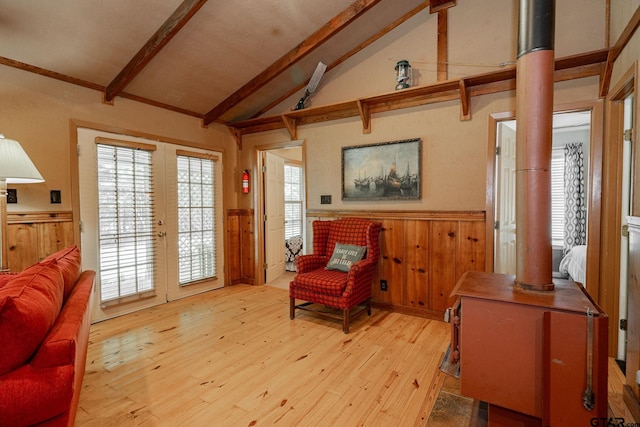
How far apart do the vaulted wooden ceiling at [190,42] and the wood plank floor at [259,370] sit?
2508mm

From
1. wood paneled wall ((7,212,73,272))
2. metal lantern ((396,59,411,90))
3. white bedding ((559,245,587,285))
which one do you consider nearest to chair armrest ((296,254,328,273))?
metal lantern ((396,59,411,90))

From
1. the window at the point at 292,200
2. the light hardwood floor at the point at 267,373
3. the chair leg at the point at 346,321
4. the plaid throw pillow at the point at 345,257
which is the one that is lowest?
the light hardwood floor at the point at 267,373

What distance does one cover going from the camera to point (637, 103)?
179 cm

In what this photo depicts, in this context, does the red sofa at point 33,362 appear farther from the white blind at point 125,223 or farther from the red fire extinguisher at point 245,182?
the red fire extinguisher at point 245,182

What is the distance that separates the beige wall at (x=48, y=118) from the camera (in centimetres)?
279

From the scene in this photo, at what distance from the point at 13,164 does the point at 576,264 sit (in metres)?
5.67

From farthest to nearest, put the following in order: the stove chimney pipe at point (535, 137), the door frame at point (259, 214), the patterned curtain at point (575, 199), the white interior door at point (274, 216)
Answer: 1. the patterned curtain at point (575, 199)
2. the white interior door at point (274, 216)
3. the door frame at point (259, 214)
4. the stove chimney pipe at point (535, 137)

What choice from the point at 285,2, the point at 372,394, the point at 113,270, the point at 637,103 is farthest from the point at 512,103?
the point at 113,270

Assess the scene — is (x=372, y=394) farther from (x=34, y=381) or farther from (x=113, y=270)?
(x=113, y=270)

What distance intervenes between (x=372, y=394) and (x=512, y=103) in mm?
2740

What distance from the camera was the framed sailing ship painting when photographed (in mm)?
3438

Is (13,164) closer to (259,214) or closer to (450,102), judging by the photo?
(259,214)

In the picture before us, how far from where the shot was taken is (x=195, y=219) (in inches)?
167

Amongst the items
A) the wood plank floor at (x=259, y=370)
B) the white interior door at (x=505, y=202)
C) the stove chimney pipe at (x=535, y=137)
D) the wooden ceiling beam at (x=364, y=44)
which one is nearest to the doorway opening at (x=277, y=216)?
the wooden ceiling beam at (x=364, y=44)
